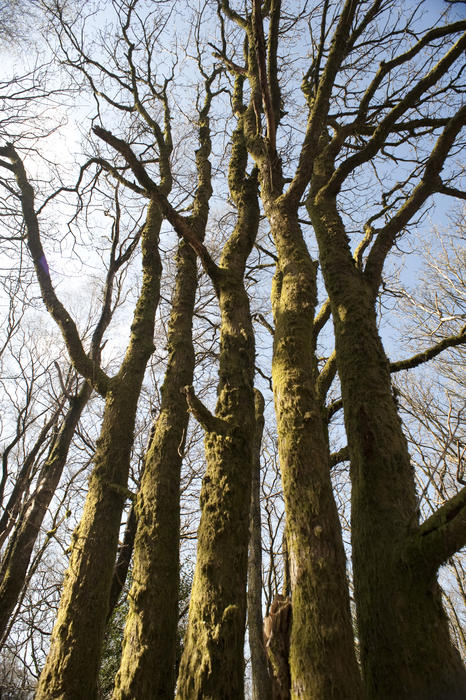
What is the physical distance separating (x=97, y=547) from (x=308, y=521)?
2.51 m

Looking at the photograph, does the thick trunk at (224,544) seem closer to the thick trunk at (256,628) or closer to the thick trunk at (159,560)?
the thick trunk at (159,560)

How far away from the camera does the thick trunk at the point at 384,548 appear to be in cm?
155

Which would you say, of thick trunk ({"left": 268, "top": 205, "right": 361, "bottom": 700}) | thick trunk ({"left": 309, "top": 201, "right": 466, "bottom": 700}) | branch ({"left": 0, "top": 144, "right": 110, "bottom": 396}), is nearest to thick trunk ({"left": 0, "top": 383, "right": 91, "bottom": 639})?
branch ({"left": 0, "top": 144, "right": 110, "bottom": 396})

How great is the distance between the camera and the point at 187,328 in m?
4.81

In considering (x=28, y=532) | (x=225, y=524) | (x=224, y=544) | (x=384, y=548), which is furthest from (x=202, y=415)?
(x=28, y=532)

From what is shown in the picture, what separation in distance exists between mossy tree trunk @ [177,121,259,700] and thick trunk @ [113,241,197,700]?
2.73ft

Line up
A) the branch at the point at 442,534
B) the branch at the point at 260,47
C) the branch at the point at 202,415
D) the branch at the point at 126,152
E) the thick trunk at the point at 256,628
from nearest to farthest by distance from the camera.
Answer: the branch at the point at 442,534, the branch at the point at 202,415, the branch at the point at 126,152, the branch at the point at 260,47, the thick trunk at the point at 256,628

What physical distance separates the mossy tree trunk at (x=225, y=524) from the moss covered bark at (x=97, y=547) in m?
1.66

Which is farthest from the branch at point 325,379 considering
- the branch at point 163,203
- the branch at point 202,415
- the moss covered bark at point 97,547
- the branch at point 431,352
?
the moss covered bark at point 97,547

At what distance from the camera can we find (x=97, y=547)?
3578 millimetres

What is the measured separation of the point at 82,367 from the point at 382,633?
13.7 ft

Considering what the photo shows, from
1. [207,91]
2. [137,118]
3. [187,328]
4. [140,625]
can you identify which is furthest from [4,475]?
[207,91]

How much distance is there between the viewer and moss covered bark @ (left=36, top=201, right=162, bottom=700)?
2.99 m

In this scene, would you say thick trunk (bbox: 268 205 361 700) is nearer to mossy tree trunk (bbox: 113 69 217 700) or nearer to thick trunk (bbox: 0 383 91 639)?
mossy tree trunk (bbox: 113 69 217 700)
